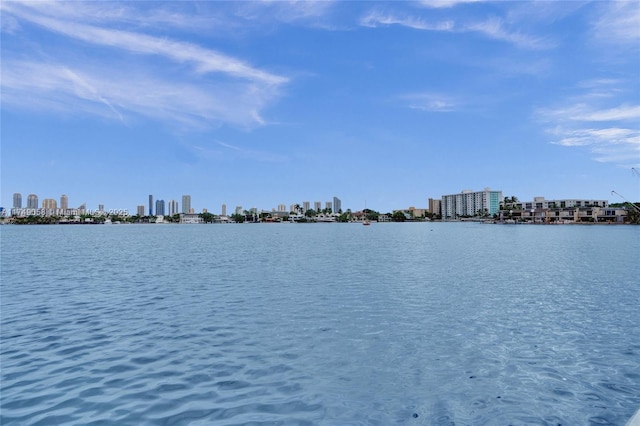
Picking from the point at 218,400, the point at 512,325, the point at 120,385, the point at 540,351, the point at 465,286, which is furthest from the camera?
the point at 465,286

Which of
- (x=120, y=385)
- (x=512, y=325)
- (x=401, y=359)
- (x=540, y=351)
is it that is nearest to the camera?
(x=120, y=385)

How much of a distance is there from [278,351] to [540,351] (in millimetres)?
9370

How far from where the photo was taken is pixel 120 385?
11023 millimetres

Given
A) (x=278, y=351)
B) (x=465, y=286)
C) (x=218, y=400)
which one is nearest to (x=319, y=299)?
(x=278, y=351)

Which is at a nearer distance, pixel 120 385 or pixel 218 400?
pixel 218 400

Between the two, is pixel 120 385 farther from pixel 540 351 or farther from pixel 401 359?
pixel 540 351

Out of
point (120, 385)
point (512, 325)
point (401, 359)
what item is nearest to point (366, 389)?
point (401, 359)

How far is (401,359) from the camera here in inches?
516

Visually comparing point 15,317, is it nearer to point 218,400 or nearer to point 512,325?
point 218,400

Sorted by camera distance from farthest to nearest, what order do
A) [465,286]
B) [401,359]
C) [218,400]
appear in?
1. [465,286]
2. [401,359]
3. [218,400]

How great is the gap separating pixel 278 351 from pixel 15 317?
47.9ft

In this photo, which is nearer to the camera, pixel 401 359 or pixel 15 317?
pixel 401 359

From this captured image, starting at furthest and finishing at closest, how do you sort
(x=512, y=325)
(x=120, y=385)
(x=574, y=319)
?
(x=574, y=319) → (x=512, y=325) → (x=120, y=385)

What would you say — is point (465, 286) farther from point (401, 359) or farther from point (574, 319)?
point (401, 359)
